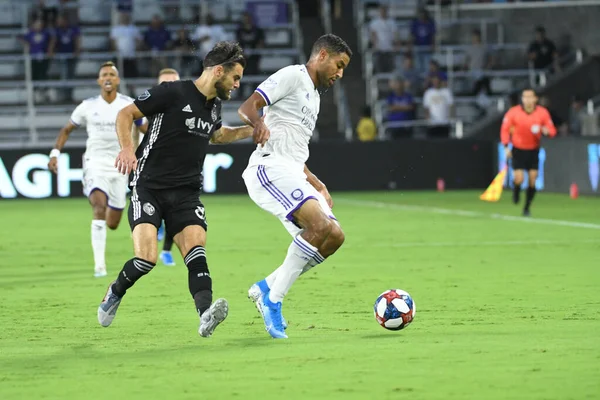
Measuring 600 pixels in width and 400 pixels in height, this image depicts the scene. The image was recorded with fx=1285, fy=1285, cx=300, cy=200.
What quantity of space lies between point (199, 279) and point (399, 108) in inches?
869

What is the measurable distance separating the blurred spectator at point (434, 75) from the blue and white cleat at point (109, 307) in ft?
72.4

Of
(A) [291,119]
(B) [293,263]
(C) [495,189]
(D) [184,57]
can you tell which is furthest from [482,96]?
(B) [293,263]

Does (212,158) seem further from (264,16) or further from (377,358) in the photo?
(377,358)

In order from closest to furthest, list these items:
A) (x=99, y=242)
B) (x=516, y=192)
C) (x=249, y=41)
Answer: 1. (x=99, y=242)
2. (x=516, y=192)
3. (x=249, y=41)

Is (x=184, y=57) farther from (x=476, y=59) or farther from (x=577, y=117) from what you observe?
(x=577, y=117)

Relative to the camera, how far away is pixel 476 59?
3216 centimetres

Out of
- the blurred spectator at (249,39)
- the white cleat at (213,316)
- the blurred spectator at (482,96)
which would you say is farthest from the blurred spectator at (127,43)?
the white cleat at (213,316)

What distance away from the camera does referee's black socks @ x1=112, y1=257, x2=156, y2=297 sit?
9.03m

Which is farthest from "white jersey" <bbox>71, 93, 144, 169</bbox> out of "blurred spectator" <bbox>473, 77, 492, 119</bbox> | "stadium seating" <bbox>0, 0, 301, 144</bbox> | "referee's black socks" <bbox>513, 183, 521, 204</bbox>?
"blurred spectator" <bbox>473, 77, 492, 119</bbox>

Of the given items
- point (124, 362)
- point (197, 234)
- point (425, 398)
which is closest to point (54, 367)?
point (124, 362)

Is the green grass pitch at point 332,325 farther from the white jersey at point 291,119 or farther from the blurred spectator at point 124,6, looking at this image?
the blurred spectator at point 124,6

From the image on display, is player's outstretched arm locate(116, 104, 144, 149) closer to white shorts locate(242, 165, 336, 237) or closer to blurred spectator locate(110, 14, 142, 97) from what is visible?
white shorts locate(242, 165, 336, 237)

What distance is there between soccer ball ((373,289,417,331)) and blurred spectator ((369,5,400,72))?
2337 cm

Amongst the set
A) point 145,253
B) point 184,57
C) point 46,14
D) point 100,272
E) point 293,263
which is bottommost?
point 100,272
